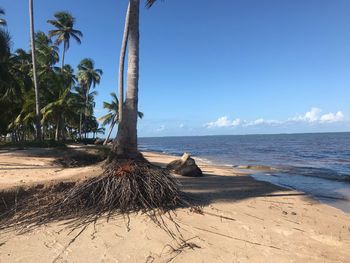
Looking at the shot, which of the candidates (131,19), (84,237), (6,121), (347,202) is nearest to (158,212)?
(84,237)

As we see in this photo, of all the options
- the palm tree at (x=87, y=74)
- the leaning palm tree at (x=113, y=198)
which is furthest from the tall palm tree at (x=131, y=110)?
the palm tree at (x=87, y=74)

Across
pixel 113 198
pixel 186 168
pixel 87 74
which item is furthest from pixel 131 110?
pixel 87 74

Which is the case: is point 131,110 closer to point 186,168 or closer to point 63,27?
point 186,168

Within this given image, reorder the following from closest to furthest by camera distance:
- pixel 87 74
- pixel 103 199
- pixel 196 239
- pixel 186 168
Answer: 1. pixel 196 239
2. pixel 103 199
3. pixel 186 168
4. pixel 87 74

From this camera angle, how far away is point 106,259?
4.72 metres

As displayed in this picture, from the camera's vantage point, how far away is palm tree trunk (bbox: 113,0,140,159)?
862 centimetres

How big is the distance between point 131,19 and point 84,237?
6.39 metres

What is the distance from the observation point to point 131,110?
8.74 meters

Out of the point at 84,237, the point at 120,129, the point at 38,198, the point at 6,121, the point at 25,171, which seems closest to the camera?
A: the point at 84,237

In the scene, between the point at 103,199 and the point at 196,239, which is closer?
the point at 196,239

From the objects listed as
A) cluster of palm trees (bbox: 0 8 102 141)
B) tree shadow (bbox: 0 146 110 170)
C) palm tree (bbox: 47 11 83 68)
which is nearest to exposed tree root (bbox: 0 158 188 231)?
tree shadow (bbox: 0 146 110 170)

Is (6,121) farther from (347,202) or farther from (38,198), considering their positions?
(347,202)

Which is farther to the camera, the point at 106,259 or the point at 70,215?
the point at 70,215

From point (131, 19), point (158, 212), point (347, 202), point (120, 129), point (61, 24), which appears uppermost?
point (61, 24)
